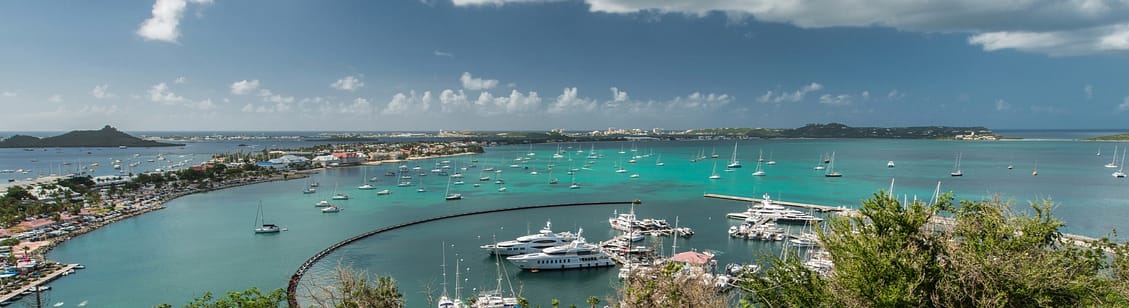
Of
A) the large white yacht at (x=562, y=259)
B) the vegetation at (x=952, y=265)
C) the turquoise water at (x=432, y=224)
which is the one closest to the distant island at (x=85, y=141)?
the turquoise water at (x=432, y=224)

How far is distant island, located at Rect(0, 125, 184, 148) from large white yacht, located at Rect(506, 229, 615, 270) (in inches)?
5212

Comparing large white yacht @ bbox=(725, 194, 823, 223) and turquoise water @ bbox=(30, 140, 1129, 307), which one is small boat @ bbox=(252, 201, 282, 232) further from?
large white yacht @ bbox=(725, 194, 823, 223)

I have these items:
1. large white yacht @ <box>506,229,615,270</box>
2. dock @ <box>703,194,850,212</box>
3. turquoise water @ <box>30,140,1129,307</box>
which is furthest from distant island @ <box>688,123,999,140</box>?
large white yacht @ <box>506,229,615,270</box>

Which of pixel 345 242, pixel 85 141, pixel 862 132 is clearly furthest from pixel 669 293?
pixel 862 132

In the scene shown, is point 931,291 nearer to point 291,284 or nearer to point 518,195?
point 291,284

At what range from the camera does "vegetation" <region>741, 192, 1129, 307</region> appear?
5.70 m

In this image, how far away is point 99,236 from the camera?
957 inches

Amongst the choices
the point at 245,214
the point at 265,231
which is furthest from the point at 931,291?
the point at 245,214

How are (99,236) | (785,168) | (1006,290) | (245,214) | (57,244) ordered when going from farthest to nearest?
(785,168)
(245,214)
(99,236)
(57,244)
(1006,290)

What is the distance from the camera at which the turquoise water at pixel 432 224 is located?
58.6 feet

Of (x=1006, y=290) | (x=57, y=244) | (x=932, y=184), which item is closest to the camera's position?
(x=1006, y=290)

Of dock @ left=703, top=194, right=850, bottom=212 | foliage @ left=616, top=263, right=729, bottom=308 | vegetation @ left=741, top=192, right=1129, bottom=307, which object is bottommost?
dock @ left=703, top=194, right=850, bottom=212

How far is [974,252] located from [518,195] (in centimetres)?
3424

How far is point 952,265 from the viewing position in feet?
19.5
